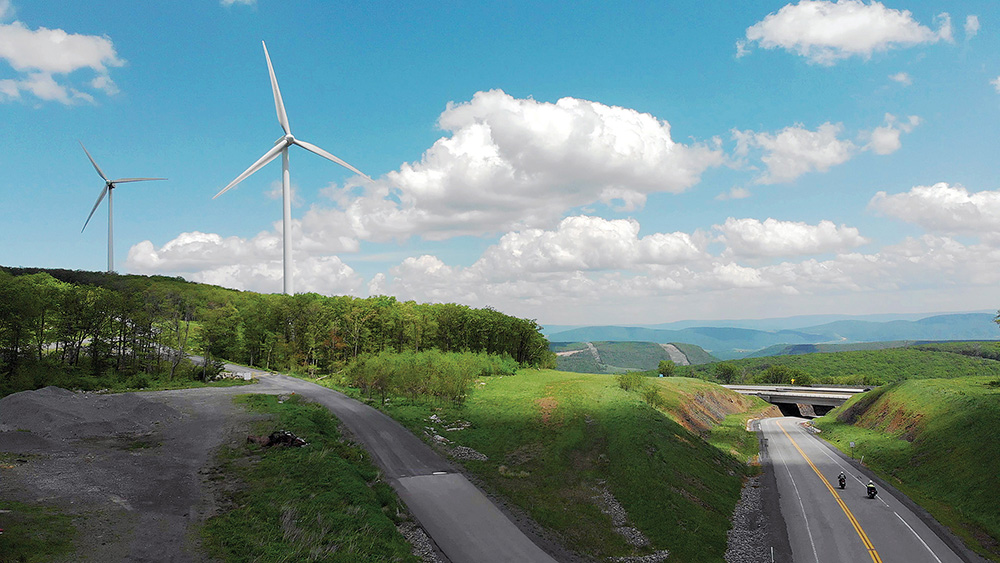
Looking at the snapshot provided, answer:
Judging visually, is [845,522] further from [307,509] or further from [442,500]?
[307,509]

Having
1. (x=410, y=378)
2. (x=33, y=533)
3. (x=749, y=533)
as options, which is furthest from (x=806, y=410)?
(x=33, y=533)

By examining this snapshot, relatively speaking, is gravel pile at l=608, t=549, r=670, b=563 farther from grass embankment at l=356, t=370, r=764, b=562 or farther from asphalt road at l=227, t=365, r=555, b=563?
asphalt road at l=227, t=365, r=555, b=563

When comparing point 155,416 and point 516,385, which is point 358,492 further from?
point 516,385

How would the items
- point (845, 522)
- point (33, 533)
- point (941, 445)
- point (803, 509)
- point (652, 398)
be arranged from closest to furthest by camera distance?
point (33, 533) → point (845, 522) → point (803, 509) → point (941, 445) → point (652, 398)

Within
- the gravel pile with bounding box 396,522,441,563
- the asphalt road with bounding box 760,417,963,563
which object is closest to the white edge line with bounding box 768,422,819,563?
the asphalt road with bounding box 760,417,963,563

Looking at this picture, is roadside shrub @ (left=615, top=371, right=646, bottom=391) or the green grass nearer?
the green grass

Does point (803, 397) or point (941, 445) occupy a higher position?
point (941, 445)

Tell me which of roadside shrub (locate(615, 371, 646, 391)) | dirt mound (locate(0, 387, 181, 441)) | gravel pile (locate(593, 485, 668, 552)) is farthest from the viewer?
roadside shrub (locate(615, 371, 646, 391))
